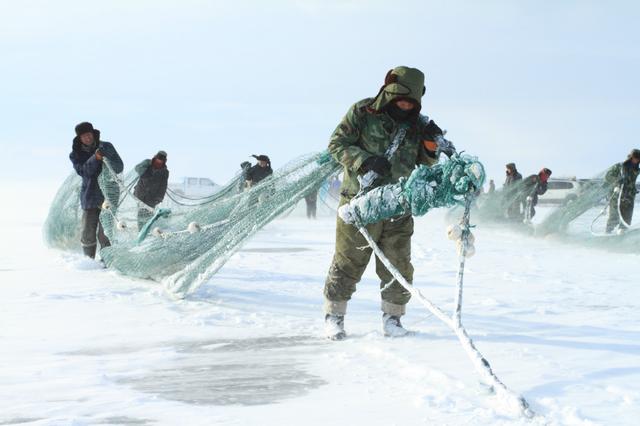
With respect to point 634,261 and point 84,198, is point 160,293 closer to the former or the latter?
point 84,198

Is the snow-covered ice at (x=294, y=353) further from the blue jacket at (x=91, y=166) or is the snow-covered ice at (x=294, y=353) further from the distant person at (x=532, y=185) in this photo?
the distant person at (x=532, y=185)

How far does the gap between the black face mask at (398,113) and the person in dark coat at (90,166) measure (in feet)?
14.3

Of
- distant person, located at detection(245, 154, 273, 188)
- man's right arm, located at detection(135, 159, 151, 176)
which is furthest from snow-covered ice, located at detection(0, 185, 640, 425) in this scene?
distant person, located at detection(245, 154, 273, 188)

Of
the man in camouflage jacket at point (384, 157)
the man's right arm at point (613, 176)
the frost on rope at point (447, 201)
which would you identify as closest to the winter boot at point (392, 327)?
the man in camouflage jacket at point (384, 157)

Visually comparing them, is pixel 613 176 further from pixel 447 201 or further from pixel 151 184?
pixel 447 201

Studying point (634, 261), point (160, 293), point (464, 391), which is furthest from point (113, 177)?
point (634, 261)

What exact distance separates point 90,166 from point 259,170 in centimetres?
559

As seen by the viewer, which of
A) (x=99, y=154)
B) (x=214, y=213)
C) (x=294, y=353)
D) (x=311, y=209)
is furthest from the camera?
(x=311, y=209)

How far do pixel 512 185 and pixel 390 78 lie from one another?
1193cm

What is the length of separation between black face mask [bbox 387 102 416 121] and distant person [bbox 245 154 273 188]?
8.55 m

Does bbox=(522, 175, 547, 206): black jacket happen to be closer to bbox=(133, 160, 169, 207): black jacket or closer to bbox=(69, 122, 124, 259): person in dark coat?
bbox=(133, 160, 169, 207): black jacket

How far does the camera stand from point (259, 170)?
523 inches

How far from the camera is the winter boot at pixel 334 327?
441 centimetres

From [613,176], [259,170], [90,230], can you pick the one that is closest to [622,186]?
[613,176]
